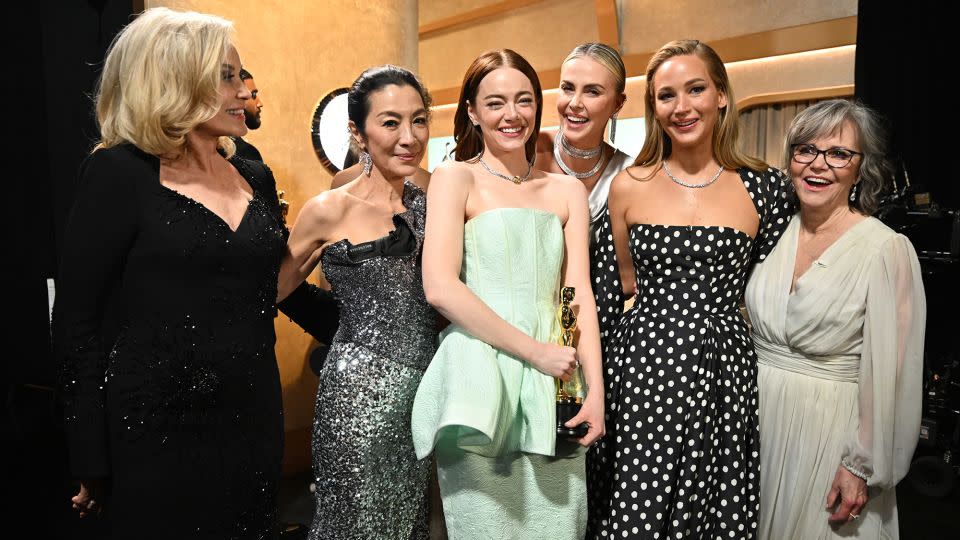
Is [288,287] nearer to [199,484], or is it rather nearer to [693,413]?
[199,484]

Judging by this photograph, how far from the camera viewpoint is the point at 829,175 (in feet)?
7.77

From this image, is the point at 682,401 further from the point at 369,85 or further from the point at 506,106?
the point at 369,85

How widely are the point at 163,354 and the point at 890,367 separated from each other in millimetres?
2015

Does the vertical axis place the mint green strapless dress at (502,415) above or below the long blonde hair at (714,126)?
below

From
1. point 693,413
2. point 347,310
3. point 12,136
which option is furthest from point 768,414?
point 12,136

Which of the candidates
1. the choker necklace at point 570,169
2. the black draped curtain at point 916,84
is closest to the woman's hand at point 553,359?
the choker necklace at point 570,169

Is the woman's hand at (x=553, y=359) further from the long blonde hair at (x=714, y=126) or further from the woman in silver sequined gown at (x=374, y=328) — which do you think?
the long blonde hair at (x=714, y=126)

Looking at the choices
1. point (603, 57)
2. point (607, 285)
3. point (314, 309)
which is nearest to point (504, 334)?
point (607, 285)

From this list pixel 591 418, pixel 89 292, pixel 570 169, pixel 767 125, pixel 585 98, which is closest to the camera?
pixel 89 292

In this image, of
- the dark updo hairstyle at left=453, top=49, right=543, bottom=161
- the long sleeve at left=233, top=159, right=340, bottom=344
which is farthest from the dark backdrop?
the dark updo hairstyle at left=453, top=49, right=543, bottom=161

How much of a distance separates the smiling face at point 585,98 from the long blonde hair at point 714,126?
386 mm

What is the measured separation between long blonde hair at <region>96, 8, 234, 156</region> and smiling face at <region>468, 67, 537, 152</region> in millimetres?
727

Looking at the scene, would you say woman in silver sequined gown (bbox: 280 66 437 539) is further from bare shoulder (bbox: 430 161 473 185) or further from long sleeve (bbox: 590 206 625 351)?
long sleeve (bbox: 590 206 625 351)

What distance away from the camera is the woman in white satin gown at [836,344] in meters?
2.24
